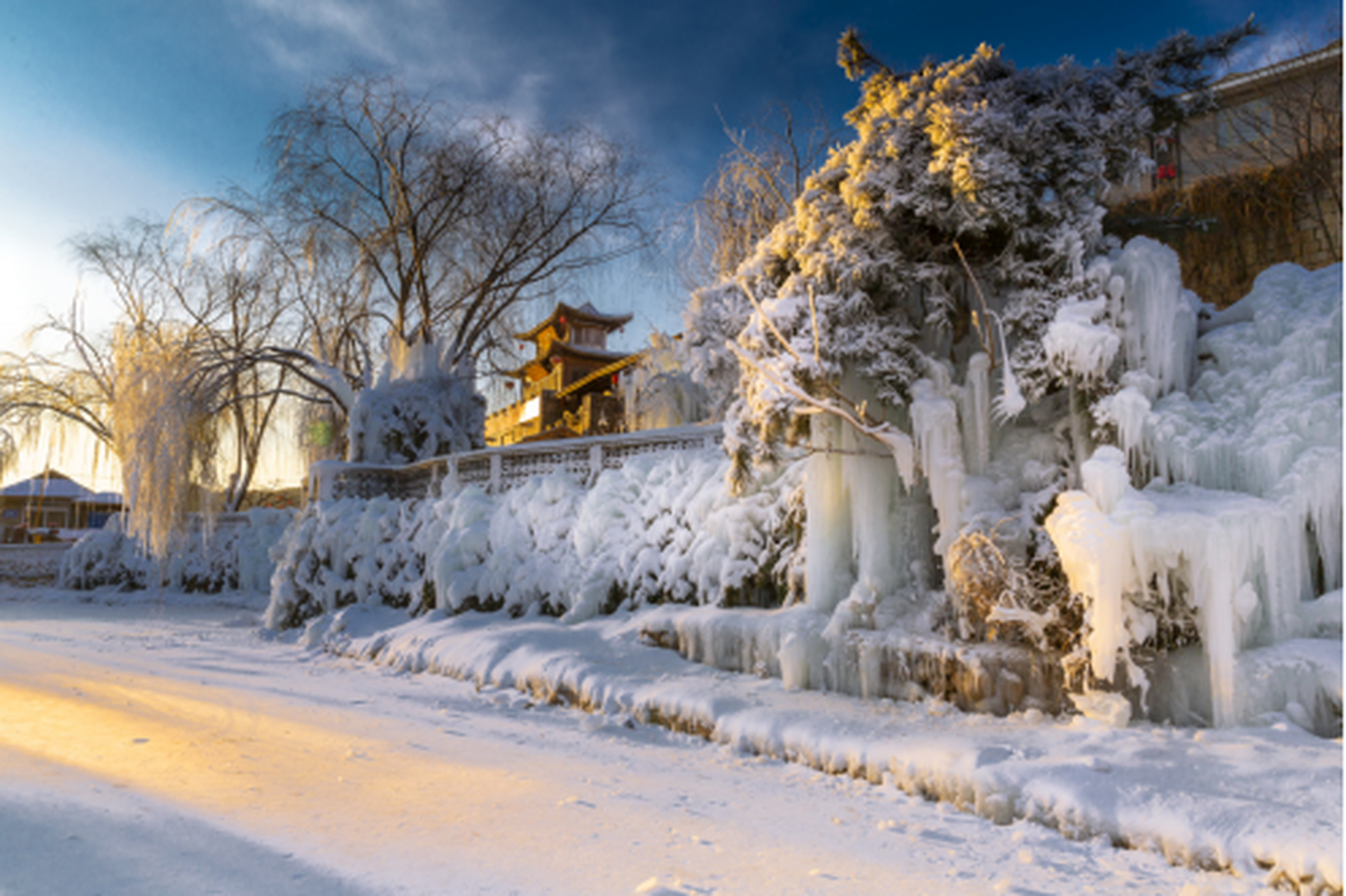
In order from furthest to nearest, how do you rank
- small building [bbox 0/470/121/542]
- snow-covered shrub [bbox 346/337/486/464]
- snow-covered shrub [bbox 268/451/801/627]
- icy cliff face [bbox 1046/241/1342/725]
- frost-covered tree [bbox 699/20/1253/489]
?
small building [bbox 0/470/121/542], snow-covered shrub [bbox 346/337/486/464], snow-covered shrub [bbox 268/451/801/627], frost-covered tree [bbox 699/20/1253/489], icy cliff face [bbox 1046/241/1342/725]

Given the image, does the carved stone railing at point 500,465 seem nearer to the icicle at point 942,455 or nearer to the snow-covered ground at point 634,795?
the icicle at point 942,455

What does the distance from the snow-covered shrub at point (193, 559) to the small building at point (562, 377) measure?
486 inches

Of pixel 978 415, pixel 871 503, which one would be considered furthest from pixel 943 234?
pixel 871 503

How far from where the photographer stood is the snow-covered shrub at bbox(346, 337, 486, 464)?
53.5 feet

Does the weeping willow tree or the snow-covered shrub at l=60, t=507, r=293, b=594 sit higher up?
the weeping willow tree

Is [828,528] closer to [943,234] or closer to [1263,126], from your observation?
[943,234]

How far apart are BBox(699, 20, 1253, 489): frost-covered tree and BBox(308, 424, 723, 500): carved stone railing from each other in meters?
3.15

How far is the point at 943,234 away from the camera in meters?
A: 8.02

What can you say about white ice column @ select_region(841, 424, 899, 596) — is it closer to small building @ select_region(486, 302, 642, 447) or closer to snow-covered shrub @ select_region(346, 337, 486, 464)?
snow-covered shrub @ select_region(346, 337, 486, 464)

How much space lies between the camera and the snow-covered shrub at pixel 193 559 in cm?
2236

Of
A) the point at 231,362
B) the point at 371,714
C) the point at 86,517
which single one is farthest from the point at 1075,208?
the point at 86,517

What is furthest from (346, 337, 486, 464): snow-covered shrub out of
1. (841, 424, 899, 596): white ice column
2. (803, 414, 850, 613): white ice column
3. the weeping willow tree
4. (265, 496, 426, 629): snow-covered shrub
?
(841, 424, 899, 596): white ice column

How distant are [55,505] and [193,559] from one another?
31.2 meters

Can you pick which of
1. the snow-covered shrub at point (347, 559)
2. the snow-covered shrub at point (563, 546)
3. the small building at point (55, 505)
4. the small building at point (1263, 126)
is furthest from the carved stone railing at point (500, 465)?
the small building at point (55, 505)
